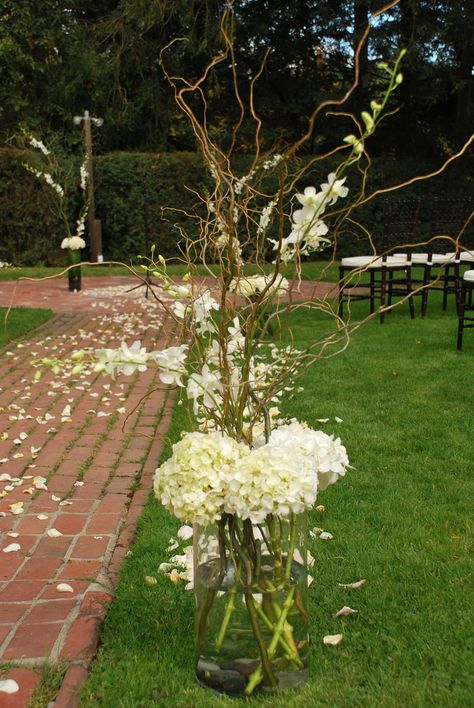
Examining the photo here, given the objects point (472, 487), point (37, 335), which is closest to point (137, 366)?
point (472, 487)

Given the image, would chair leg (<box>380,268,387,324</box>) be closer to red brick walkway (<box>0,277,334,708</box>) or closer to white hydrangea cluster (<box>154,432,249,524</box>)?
red brick walkway (<box>0,277,334,708</box>)

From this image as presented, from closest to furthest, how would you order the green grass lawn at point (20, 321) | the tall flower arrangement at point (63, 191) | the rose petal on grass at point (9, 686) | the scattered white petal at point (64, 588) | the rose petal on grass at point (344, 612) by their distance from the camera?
the rose petal on grass at point (9, 686)
the rose petal on grass at point (344, 612)
the scattered white petal at point (64, 588)
the green grass lawn at point (20, 321)
the tall flower arrangement at point (63, 191)

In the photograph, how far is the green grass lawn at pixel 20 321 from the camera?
8.44m

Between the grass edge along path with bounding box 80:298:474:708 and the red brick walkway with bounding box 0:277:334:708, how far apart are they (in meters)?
0.11

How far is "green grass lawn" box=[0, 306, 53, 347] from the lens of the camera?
8442 millimetres

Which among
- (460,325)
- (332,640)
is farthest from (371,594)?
(460,325)

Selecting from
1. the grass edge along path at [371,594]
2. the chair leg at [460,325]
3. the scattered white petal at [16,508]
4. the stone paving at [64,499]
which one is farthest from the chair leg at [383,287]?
the scattered white petal at [16,508]

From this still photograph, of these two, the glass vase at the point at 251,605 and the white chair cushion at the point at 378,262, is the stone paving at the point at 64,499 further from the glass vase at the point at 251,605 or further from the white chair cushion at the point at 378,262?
the white chair cushion at the point at 378,262

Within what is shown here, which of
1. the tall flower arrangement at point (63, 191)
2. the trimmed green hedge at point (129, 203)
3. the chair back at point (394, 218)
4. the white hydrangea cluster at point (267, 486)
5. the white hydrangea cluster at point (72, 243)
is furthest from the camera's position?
the trimmed green hedge at point (129, 203)

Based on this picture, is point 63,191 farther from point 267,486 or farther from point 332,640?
point 267,486

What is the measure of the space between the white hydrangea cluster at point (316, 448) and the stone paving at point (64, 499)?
454mm

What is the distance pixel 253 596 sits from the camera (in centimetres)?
225

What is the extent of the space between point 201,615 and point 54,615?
714mm

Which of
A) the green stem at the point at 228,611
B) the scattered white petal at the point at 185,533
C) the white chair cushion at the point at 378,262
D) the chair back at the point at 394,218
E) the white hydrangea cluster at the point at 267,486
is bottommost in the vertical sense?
the scattered white petal at the point at 185,533
